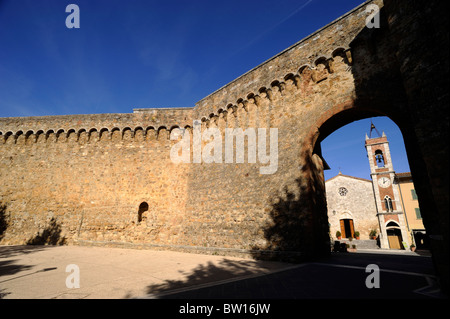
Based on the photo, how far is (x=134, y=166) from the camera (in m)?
13.2

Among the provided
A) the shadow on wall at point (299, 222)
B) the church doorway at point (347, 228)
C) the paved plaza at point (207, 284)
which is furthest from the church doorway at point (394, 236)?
the paved plaza at point (207, 284)

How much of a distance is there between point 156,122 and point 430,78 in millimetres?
13013

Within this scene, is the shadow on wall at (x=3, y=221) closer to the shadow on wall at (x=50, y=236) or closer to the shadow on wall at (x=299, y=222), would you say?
the shadow on wall at (x=50, y=236)

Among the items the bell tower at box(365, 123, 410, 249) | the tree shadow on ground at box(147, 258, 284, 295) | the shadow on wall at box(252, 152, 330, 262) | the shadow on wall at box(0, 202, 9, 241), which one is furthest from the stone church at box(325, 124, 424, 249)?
the shadow on wall at box(0, 202, 9, 241)

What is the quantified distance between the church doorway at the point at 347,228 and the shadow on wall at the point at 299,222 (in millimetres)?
23627

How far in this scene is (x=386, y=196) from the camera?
25.9 metres

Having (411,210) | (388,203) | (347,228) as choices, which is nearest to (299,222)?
(388,203)

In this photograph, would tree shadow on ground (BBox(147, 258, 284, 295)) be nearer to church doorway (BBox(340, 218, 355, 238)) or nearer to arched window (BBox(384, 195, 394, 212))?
arched window (BBox(384, 195, 394, 212))

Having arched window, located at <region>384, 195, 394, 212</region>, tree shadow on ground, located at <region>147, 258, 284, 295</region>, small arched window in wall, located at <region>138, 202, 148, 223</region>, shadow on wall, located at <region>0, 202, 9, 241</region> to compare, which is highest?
arched window, located at <region>384, 195, 394, 212</region>

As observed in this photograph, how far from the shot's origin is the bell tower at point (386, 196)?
79.4 ft

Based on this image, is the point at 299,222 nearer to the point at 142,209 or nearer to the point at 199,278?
the point at 199,278

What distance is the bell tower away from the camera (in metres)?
24.2

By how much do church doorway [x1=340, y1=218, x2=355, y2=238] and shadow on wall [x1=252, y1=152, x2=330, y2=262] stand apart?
23.6 meters
